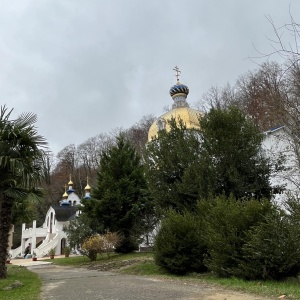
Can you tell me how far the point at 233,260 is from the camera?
10680mm

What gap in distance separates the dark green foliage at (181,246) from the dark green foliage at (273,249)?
286 centimetres

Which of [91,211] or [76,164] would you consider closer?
[91,211]

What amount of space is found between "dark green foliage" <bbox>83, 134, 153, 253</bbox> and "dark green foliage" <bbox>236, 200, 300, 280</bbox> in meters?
14.5

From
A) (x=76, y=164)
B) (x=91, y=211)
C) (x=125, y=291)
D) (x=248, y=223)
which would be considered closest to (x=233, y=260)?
(x=248, y=223)

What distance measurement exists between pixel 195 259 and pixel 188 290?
4.17 meters

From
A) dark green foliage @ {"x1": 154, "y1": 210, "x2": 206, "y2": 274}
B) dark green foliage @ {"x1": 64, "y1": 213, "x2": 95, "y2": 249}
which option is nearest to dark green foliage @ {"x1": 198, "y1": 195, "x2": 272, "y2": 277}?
dark green foliage @ {"x1": 154, "y1": 210, "x2": 206, "y2": 274}

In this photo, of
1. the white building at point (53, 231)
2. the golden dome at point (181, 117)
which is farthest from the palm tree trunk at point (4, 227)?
the white building at point (53, 231)

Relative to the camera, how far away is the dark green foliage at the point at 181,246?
12.8 metres

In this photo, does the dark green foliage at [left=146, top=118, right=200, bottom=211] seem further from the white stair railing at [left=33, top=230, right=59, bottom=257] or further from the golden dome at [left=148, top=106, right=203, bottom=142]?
the white stair railing at [left=33, top=230, right=59, bottom=257]

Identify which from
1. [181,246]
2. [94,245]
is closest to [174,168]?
[181,246]

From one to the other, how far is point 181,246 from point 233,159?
5596mm

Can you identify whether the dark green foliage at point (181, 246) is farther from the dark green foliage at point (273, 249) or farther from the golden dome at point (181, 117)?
the golden dome at point (181, 117)

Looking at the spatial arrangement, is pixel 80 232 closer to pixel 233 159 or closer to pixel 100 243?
pixel 100 243

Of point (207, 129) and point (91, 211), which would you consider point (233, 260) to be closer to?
point (207, 129)
